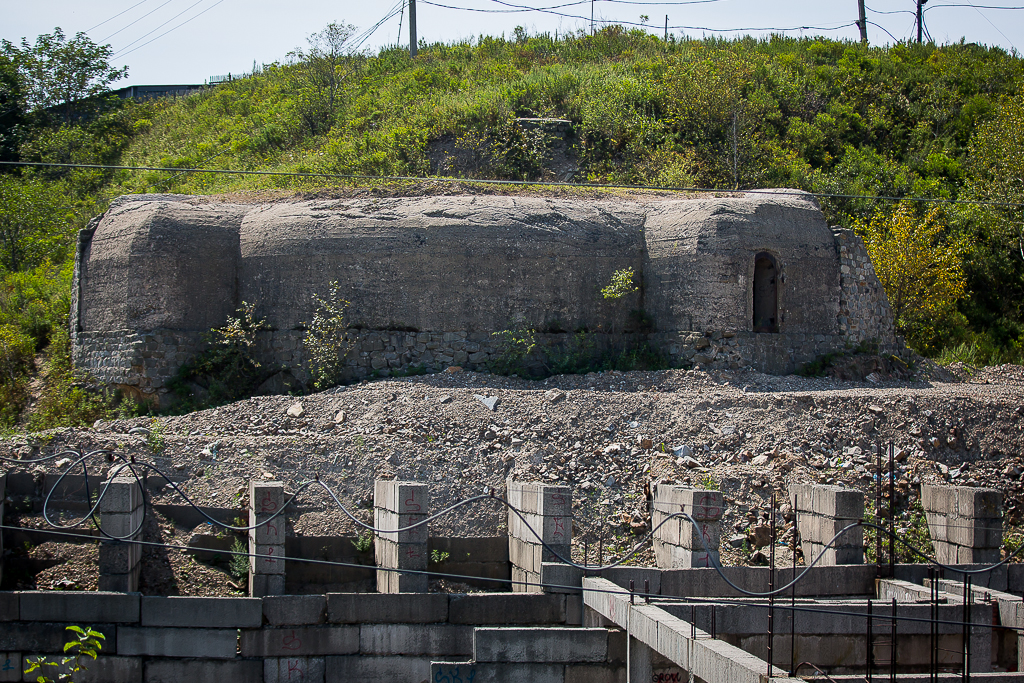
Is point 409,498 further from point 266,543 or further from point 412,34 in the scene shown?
point 412,34

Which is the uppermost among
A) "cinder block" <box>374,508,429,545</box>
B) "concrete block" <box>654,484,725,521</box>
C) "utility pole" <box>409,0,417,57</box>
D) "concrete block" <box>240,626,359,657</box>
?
"utility pole" <box>409,0,417,57</box>

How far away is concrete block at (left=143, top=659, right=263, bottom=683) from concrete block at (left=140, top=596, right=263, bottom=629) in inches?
14.0

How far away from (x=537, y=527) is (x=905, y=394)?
636cm

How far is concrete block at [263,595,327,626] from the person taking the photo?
325 inches

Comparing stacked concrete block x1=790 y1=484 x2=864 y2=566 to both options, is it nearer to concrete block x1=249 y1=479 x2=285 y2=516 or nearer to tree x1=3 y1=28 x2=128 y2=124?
concrete block x1=249 y1=479 x2=285 y2=516

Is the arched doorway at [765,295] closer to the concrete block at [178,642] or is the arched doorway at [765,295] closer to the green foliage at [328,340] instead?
the green foliage at [328,340]

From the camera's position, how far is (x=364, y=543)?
9.30 m

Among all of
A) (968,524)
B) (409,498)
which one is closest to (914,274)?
(968,524)

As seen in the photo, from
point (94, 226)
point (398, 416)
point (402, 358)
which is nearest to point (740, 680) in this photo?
point (398, 416)

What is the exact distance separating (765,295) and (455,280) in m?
5.26

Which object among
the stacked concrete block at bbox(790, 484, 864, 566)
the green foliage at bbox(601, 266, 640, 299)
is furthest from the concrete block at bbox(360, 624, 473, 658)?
the green foliage at bbox(601, 266, 640, 299)

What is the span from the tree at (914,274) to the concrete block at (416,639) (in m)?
13.2

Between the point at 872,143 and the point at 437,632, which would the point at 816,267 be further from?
the point at 872,143

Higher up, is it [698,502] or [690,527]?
[698,502]
